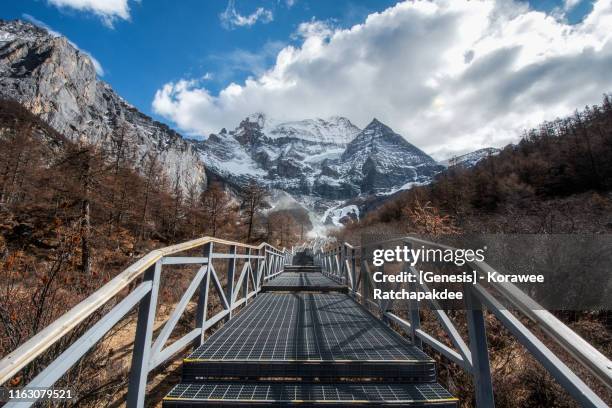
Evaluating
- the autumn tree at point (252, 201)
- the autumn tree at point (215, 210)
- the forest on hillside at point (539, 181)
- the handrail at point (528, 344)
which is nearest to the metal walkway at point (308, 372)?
the handrail at point (528, 344)

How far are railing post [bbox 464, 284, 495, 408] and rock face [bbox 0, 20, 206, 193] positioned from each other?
188ft

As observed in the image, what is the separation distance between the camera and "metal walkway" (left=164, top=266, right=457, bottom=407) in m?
2.22

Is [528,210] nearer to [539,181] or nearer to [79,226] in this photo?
[539,181]

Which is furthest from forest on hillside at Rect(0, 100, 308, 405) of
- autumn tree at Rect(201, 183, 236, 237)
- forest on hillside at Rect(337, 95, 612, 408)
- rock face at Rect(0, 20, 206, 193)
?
rock face at Rect(0, 20, 206, 193)

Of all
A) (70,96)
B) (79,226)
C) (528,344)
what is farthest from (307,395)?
(70,96)

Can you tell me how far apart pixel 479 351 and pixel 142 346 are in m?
2.54

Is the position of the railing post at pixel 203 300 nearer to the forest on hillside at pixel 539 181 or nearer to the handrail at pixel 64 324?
the handrail at pixel 64 324

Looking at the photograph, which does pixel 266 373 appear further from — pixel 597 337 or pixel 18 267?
pixel 597 337

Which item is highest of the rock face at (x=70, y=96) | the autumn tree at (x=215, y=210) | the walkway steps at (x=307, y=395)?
the rock face at (x=70, y=96)

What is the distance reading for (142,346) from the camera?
2.08m

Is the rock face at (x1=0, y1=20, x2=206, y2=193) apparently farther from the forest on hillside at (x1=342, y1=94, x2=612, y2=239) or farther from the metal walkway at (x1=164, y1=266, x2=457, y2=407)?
the metal walkway at (x1=164, y1=266, x2=457, y2=407)

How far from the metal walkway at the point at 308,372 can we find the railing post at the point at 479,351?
0.83 ft

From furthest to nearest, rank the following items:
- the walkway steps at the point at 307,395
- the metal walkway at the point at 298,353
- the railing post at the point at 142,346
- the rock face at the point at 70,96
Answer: the rock face at the point at 70,96
the walkway steps at the point at 307,395
the railing post at the point at 142,346
the metal walkway at the point at 298,353

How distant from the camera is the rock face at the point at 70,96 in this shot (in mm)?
63094
